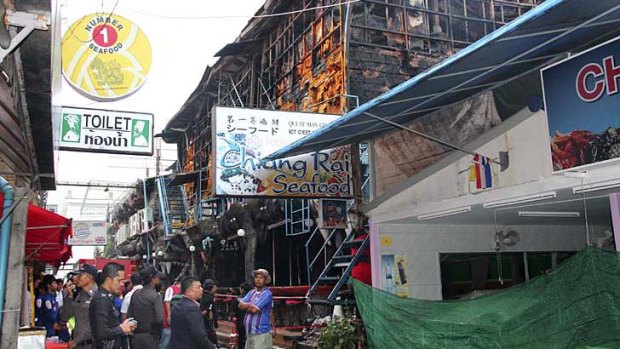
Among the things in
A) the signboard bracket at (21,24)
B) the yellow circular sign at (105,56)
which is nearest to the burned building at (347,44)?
the yellow circular sign at (105,56)

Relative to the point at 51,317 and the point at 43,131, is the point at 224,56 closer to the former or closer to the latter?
the point at 51,317

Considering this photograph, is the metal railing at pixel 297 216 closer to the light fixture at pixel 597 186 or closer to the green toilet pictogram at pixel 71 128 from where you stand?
the green toilet pictogram at pixel 71 128

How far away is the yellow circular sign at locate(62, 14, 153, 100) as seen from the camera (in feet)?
29.2

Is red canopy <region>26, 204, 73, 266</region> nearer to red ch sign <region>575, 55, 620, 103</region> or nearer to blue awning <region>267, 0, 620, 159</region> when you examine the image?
blue awning <region>267, 0, 620, 159</region>

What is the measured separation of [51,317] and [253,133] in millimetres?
6489

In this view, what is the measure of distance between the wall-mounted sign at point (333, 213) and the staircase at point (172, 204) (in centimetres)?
2102

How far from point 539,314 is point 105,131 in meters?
7.38

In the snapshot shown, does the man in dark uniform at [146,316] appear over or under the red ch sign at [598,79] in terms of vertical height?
→ under

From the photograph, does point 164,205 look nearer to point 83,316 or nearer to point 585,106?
point 83,316

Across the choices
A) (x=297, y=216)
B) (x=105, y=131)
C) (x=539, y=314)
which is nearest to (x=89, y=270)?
(x=105, y=131)

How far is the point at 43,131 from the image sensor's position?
7.48 m

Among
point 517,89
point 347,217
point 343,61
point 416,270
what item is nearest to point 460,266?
point 416,270

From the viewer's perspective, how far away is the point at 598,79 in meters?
5.66

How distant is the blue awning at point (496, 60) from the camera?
489 cm
